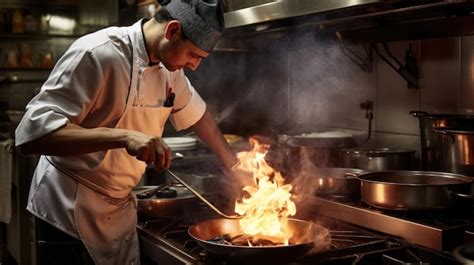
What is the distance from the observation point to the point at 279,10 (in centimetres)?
215

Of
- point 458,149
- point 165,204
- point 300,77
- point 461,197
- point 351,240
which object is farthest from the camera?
point 300,77

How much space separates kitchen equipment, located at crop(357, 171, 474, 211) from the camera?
164cm

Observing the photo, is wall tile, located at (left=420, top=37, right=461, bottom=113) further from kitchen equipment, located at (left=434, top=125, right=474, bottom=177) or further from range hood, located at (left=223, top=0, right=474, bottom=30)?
kitchen equipment, located at (left=434, top=125, right=474, bottom=177)

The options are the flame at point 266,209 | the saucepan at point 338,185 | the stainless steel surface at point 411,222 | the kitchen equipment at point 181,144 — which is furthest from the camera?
the kitchen equipment at point 181,144

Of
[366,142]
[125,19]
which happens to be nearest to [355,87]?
[366,142]

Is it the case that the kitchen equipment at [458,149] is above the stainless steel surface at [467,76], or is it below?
below

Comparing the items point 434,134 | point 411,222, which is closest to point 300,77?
point 434,134

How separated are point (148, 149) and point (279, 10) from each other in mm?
962

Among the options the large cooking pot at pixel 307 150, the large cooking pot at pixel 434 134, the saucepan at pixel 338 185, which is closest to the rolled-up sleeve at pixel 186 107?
the large cooking pot at pixel 307 150

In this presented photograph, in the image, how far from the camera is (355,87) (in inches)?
110

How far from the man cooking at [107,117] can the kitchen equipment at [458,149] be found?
87 centimetres

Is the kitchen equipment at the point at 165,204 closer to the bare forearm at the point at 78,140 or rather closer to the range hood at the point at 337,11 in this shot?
the bare forearm at the point at 78,140

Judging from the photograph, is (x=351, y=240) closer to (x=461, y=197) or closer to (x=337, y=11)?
(x=461, y=197)

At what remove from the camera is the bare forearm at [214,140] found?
90.2 inches
